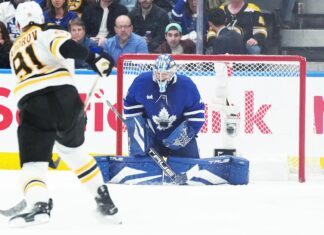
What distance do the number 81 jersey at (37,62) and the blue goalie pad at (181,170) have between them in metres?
1.75

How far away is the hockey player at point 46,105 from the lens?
480cm

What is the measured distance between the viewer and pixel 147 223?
491 centimetres

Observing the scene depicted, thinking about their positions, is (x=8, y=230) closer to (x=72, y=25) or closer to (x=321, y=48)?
(x=72, y=25)

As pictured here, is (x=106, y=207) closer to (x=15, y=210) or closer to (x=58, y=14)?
(x=15, y=210)

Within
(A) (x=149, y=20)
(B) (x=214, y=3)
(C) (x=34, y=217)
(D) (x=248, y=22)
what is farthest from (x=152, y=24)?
(C) (x=34, y=217)

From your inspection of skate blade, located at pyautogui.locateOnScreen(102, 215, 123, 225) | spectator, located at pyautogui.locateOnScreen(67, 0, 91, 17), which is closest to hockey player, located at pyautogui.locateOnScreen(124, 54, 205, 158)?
skate blade, located at pyautogui.locateOnScreen(102, 215, 123, 225)

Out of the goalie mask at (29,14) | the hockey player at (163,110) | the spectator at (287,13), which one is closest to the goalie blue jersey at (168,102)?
the hockey player at (163,110)

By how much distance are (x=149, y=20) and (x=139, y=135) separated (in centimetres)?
206

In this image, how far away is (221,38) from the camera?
7441mm

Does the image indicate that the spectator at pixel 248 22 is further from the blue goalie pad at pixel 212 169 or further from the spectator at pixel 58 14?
the blue goalie pad at pixel 212 169

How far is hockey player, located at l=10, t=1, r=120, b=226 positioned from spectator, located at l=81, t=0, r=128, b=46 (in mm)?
→ 3496

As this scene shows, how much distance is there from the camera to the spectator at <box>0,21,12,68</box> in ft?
25.7

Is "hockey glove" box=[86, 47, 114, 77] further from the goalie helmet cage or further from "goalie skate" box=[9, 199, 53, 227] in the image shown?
the goalie helmet cage

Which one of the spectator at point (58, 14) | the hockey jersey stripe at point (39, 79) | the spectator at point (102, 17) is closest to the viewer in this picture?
the hockey jersey stripe at point (39, 79)
